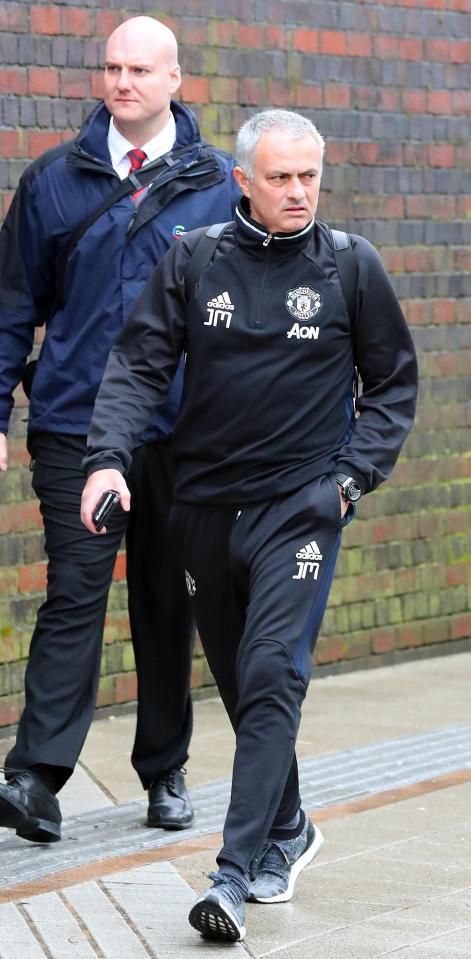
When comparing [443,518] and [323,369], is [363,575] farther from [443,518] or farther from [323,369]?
[323,369]

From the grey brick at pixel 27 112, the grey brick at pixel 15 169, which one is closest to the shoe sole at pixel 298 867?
the grey brick at pixel 15 169

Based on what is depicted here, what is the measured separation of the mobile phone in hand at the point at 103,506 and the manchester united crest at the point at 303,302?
2.03 ft

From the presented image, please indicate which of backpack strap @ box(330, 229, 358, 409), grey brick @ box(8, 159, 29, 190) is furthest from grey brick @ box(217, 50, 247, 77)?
backpack strap @ box(330, 229, 358, 409)

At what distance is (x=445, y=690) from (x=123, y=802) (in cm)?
231

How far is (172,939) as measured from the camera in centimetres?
479

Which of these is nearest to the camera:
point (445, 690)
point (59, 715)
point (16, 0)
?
point (59, 715)

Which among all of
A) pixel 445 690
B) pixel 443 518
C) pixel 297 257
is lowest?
pixel 445 690

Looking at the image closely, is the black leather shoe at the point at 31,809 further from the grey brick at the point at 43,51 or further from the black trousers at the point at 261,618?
the grey brick at the point at 43,51

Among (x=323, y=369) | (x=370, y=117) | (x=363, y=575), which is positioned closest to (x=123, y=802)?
(x=323, y=369)

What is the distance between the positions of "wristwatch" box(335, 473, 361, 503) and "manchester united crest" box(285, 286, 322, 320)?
395mm

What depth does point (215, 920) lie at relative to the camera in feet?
15.3

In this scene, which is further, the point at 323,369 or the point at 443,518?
the point at 443,518

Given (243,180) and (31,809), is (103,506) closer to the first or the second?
(243,180)

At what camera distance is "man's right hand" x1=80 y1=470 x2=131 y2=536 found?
15.9ft
